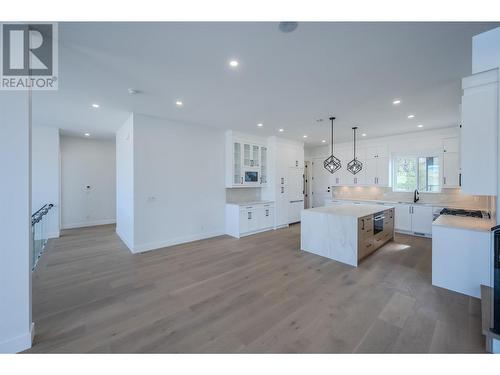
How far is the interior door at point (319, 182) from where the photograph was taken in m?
8.20

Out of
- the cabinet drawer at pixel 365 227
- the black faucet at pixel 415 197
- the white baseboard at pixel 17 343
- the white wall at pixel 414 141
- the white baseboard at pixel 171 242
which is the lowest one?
the white baseboard at pixel 17 343

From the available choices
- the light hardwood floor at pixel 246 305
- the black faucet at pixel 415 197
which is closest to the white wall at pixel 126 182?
the light hardwood floor at pixel 246 305

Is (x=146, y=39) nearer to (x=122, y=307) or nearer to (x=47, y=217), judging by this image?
(x=122, y=307)

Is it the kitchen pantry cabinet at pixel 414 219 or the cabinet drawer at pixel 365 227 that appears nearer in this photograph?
Answer: the cabinet drawer at pixel 365 227

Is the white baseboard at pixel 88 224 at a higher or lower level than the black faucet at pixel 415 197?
lower

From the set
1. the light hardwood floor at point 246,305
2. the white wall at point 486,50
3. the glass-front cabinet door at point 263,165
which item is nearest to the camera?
the light hardwood floor at point 246,305

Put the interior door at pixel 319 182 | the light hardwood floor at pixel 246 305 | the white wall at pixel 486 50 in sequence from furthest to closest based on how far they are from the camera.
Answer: the interior door at pixel 319 182, the white wall at pixel 486 50, the light hardwood floor at pixel 246 305

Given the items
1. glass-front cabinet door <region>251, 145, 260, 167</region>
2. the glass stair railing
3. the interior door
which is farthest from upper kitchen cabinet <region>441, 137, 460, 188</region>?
the glass stair railing

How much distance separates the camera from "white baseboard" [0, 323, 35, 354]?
1776 millimetres

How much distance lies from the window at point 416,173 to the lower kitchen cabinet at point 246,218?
4.00 m

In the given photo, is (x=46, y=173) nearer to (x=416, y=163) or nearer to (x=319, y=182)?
(x=319, y=182)

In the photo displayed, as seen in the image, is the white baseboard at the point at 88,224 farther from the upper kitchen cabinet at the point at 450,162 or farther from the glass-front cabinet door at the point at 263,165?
the upper kitchen cabinet at the point at 450,162

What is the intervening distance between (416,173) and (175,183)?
21.6 ft

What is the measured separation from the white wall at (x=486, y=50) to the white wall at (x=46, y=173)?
828 cm
